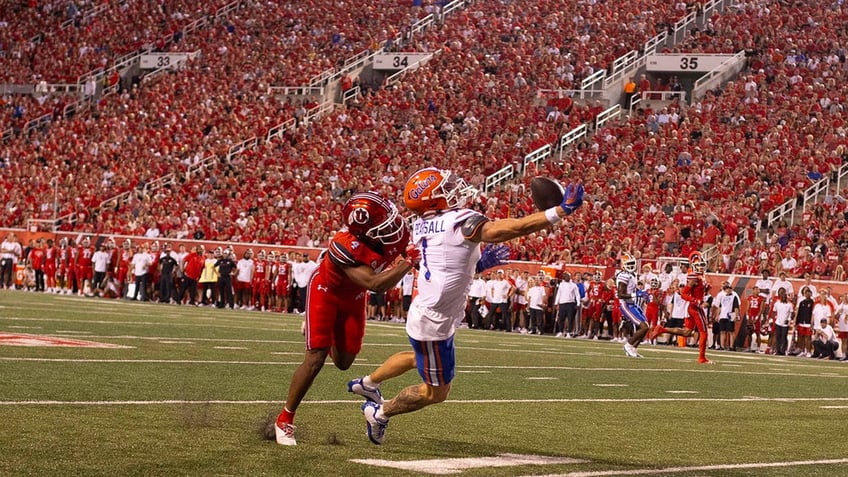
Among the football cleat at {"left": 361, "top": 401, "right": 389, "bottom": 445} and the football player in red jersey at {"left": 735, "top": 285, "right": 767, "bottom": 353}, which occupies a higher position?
the football player in red jersey at {"left": 735, "top": 285, "right": 767, "bottom": 353}

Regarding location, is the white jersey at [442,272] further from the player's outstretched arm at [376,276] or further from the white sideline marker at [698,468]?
the white sideline marker at [698,468]

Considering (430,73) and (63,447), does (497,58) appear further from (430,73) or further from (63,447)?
(63,447)

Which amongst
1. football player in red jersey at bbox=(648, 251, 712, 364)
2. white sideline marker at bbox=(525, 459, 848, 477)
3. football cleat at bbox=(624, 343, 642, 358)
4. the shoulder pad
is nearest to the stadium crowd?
football player in red jersey at bbox=(648, 251, 712, 364)

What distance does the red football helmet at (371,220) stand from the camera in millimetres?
6617

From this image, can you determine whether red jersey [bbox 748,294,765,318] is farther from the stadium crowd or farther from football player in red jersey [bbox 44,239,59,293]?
football player in red jersey [bbox 44,239,59,293]

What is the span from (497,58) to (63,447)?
30.9 m

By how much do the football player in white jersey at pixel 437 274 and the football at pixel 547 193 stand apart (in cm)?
33

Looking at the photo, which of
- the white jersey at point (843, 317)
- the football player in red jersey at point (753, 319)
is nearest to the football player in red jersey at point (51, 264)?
the football player in red jersey at point (753, 319)

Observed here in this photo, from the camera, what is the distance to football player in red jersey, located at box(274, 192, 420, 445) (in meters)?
6.63

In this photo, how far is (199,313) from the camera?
22.5m

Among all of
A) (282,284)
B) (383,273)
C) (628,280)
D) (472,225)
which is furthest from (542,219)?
(282,284)

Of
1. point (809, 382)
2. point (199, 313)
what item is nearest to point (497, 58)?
point (199, 313)

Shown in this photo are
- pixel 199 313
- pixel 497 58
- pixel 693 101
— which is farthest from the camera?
pixel 497 58

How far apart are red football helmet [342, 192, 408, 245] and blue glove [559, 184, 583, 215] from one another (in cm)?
125
